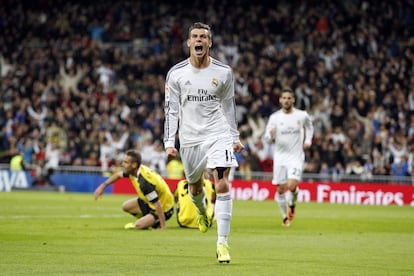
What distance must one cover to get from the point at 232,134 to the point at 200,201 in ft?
4.46

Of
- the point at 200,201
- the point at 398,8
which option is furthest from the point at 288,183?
the point at 398,8

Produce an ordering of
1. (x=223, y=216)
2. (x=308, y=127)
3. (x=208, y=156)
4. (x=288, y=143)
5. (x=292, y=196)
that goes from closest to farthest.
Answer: (x=223, y=216)
(x=208, y=156)
(x=292, y=196)
(x=308, y=127)
(x=288, y=143)

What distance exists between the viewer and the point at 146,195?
1688 cm

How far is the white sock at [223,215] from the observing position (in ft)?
37.0

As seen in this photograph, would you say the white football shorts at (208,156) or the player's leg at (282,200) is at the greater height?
the white football shorts at (208,156)

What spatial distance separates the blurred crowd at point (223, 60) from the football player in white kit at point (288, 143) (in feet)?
38.8

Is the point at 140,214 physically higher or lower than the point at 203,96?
lower

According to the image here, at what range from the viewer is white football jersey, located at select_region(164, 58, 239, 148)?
1177 centimetres

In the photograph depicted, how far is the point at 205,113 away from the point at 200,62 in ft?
2.03

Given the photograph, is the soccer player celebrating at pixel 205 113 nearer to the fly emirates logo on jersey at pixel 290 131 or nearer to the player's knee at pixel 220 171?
the player's knee at pixel 220 171

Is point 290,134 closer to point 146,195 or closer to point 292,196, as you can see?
point 292,196

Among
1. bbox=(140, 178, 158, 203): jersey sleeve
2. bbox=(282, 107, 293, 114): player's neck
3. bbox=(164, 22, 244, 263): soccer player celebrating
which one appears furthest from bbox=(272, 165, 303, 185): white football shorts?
bbox=(164, 22, 244, 263): soccer player celebrating

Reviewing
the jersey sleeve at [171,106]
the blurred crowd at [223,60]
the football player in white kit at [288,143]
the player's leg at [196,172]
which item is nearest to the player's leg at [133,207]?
the football player in white kit at [288,143]

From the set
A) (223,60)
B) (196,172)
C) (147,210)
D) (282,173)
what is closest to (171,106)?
(196,172)
